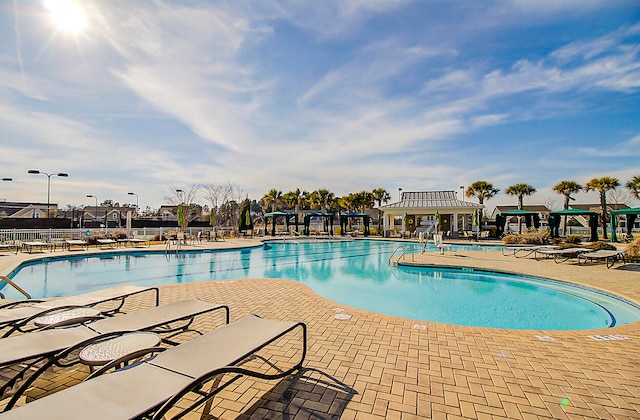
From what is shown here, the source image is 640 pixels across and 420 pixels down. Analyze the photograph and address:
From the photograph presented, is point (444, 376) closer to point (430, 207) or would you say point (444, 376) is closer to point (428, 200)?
point (430, 207)

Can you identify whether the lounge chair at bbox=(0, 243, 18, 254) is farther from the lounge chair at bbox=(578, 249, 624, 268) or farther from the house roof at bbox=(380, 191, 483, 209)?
the house roof at bbox=(380, 191, 483, 209)

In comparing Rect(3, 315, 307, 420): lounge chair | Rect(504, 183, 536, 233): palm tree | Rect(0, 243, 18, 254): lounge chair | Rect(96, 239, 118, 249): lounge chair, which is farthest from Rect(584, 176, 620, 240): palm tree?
Rect(0, 243, 18, 254): lounge chair

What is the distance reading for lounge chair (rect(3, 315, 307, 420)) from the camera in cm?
166

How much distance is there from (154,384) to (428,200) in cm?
2844

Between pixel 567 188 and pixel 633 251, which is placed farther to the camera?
pixel 567 188

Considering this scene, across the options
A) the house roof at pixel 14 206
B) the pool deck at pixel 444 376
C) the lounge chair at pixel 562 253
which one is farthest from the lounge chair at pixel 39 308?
the house roof at pixel 14 206

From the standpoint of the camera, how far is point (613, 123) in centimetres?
1254

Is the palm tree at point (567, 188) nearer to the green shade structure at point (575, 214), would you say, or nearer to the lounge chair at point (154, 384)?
the green shade structure at point (575, 214)

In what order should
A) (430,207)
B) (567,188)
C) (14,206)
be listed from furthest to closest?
1. (14,206)
2. (567,188)
3. (430,207)

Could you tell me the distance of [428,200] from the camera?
92.5 feet

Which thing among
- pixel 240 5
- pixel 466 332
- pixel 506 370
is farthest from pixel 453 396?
pixel 240 5

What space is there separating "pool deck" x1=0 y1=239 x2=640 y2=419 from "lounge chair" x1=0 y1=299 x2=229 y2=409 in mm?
1077

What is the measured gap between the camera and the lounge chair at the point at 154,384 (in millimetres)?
1655

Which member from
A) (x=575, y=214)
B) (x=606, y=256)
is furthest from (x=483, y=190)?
(x=606, y=256)
